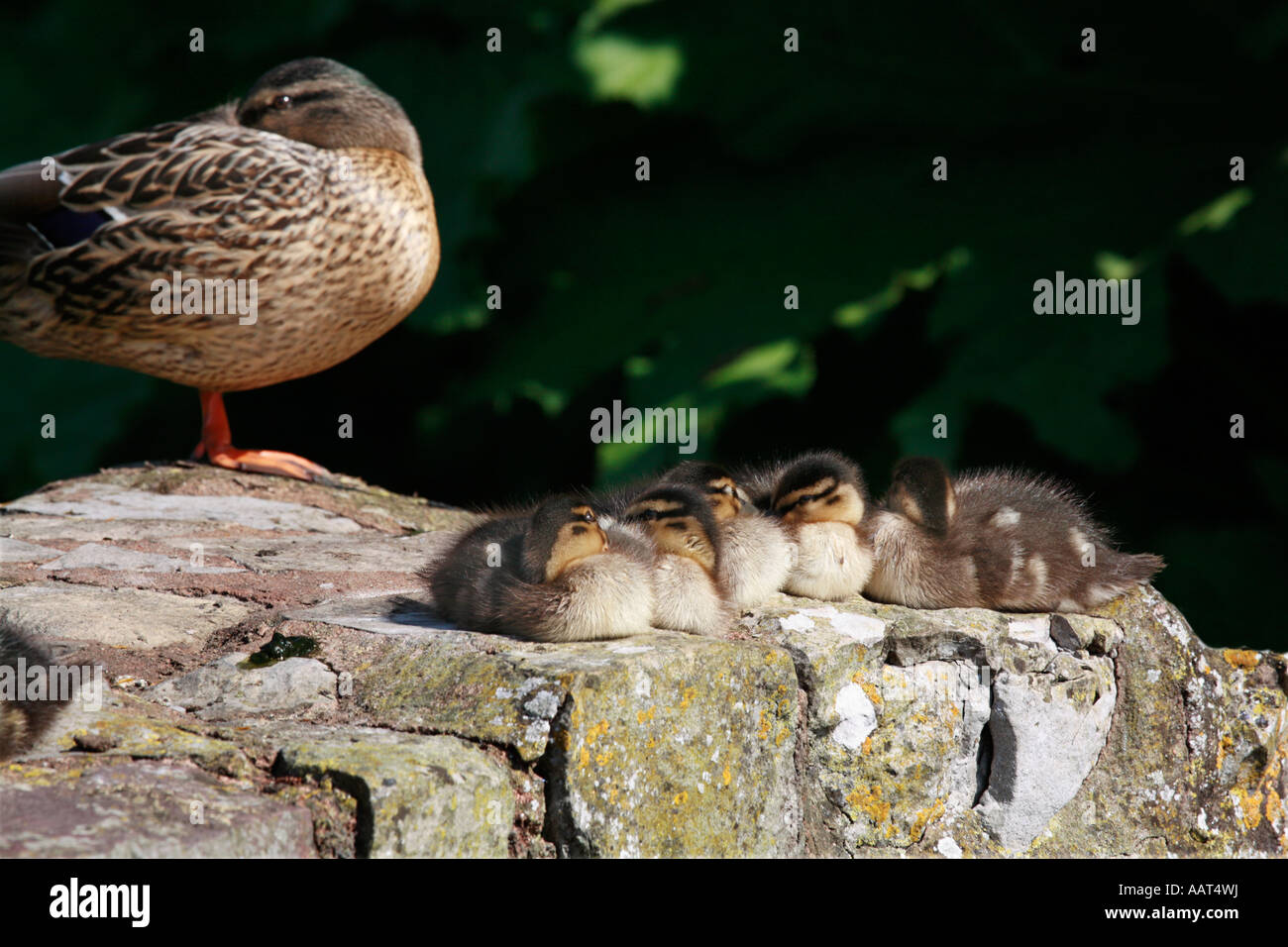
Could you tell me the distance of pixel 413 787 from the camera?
247 cm

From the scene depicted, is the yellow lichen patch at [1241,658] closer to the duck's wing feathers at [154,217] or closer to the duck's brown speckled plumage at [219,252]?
the duck's brown speckled plumage at [219,252]

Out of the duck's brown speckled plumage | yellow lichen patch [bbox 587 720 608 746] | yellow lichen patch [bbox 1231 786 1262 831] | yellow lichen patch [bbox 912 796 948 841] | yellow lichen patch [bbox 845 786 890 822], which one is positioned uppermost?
the duck's brown speckled plumage

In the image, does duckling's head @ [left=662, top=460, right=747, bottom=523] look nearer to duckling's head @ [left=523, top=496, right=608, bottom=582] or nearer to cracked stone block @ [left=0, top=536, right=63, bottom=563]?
duckling's head @ [left=523, top=496, right=608, bottom=582]

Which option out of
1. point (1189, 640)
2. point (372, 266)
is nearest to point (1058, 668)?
point (1189, 640)

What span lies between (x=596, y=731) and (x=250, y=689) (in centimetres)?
84

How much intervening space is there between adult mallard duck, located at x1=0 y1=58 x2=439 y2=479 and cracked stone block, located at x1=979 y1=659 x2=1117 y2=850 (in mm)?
3005

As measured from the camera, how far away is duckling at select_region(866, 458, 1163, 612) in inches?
146

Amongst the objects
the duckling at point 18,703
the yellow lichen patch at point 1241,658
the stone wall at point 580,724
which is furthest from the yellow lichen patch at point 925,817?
the duckling at point 18,703

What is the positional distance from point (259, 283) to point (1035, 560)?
3.03 m

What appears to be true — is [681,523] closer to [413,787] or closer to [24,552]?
[413,787]

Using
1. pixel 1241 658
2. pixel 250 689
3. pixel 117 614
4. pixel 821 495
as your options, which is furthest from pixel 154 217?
pixel 1241 658

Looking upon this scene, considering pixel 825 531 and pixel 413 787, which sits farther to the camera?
pixel 825 531

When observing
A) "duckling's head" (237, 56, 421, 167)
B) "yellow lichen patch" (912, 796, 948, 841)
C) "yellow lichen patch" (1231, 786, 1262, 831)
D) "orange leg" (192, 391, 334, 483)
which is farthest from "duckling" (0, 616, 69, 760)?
"yellow lichen patch" (1231, 786, 1262, 831)

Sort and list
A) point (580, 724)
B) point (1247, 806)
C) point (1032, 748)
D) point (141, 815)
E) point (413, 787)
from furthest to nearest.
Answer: point (1247, 806) < point (1032, 748) < point (580, 724) < point (413, 787) < point (141, 815)
